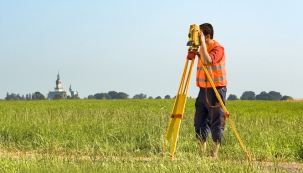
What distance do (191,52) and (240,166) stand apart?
2178mm

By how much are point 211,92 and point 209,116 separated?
0.48 m

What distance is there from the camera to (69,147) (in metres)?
11.5

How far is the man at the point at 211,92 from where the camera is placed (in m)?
9.12

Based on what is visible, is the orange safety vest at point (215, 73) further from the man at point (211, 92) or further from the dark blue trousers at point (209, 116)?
the dark blue trousers at point (209, 116)

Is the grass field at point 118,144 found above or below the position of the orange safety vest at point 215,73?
below

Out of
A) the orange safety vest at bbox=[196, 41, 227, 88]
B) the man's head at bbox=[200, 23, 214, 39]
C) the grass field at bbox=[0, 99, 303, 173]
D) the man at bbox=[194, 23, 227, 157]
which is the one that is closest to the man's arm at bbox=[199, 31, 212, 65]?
the man at bbox=[194, 23, 227, 157]

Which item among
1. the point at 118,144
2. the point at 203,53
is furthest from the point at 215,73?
the point at 118,144

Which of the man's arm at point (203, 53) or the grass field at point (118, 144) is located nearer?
the grass field at point (118, 144)

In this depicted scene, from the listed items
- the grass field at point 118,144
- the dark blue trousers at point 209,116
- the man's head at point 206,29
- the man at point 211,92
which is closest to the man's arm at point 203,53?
the man at point 211,92

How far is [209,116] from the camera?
9547 mm

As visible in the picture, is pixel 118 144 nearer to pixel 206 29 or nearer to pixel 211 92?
pixel 211 92

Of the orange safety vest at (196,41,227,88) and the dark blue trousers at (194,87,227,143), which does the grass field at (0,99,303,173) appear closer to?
the dark blue trousers at (194,87,227,143)

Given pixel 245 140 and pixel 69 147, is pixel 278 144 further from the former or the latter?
pixel 69 147

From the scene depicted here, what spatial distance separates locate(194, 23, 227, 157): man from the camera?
9.12 metres
